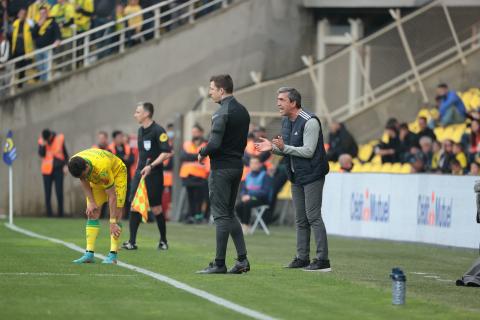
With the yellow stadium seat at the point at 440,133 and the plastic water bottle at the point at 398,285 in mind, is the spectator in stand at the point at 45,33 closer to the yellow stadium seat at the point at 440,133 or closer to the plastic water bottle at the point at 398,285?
the yellow stadium seat at the point at 440,133

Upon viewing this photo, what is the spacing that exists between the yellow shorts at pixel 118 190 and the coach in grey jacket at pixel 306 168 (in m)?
1.97

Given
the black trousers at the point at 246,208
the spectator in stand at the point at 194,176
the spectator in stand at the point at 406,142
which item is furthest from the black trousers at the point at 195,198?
the spectator in stand at the point at 406,142

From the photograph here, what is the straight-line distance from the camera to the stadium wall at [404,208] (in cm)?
2077

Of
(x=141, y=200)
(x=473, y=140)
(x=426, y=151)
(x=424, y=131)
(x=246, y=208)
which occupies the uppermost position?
(x=424, y=131)

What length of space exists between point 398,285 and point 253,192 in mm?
14047

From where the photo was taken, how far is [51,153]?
102 feet

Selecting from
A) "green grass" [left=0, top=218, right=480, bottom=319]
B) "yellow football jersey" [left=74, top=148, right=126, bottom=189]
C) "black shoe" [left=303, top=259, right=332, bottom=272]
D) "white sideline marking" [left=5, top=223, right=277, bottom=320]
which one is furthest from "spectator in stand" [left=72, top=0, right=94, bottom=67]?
"black shoe" [left=303, top=259, right=332, bottom=272]

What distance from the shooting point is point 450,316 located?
11.2 m

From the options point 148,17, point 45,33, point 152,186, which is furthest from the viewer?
point 148,17

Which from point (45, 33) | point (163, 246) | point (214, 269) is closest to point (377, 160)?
point (45, 33)

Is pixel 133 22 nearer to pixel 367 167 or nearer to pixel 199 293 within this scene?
pixel 367 167

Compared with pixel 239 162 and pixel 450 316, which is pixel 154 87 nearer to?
pixel 239 162

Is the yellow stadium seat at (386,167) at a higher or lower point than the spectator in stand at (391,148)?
lower

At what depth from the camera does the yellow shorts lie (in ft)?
51.0
